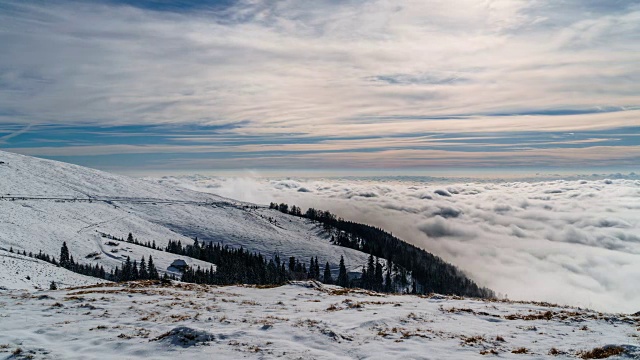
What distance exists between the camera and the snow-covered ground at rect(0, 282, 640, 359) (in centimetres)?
1641

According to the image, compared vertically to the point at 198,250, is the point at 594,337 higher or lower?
higher

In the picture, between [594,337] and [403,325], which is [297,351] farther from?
[594,337]

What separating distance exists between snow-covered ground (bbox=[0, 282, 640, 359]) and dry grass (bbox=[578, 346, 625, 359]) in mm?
361

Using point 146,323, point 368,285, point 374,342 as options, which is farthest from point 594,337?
point 368,285

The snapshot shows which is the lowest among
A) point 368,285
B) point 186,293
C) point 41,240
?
point 368,285

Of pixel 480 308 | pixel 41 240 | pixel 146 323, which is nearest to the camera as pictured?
pixel 146 323

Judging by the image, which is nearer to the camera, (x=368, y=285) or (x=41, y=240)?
(x=41, y=240)

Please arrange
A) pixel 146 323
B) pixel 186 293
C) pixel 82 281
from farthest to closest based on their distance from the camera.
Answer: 1. pixel 82 281
2. pixel 186 293
3. pixel 146 323

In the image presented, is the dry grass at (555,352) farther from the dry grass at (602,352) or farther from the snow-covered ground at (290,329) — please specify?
the dry grass at (602,352)

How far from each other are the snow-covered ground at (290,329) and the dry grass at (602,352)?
36 centimetres

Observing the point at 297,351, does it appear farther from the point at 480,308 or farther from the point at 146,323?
the point at 480,308

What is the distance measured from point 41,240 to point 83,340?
162802 millimetres

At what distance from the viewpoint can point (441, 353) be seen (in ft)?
54.4

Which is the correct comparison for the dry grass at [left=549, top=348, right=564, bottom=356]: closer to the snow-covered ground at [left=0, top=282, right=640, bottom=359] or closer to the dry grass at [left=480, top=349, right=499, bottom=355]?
the snow-covered ground at [left=0, top=282, right=640, bottom=359]
